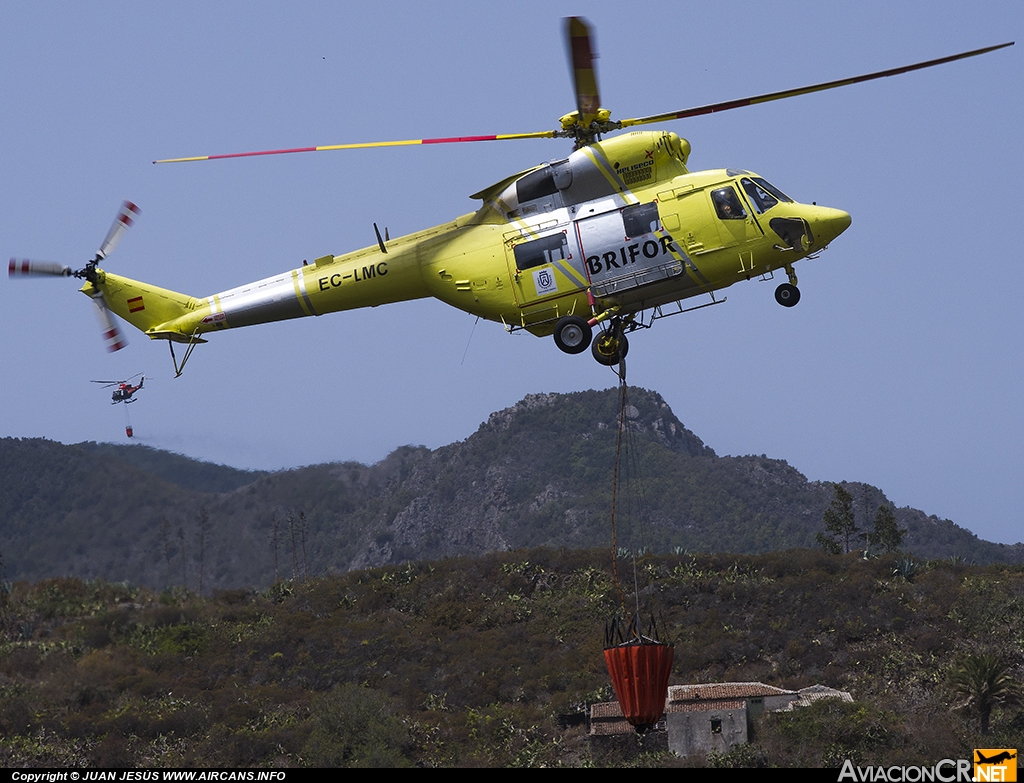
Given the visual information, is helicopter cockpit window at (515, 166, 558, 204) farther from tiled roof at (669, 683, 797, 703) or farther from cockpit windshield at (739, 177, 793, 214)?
tiled roof at (669, 683, 797, 703)

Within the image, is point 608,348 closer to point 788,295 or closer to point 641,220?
point 641,220

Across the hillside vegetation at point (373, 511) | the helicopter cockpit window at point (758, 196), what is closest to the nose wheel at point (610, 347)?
the helicopter cockpit window at point (758, 196)

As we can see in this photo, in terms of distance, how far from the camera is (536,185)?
25.3m

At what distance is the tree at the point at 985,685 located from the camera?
4447cm

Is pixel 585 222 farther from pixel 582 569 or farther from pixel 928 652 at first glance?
pixel 582 569

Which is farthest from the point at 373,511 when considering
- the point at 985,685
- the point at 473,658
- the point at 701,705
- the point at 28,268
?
the point at 28,268

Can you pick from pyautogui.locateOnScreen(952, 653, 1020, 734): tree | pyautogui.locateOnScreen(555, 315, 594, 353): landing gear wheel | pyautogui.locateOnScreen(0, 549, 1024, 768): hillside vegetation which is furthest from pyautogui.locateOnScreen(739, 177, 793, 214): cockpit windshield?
pyautogui.locateOnScreen(952, 653, 1020, 734): tree

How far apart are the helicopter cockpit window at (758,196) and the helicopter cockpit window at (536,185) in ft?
11.9

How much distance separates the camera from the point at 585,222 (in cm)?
2472

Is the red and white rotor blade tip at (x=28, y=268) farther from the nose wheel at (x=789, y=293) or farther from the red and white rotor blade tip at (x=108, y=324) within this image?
the nose wheel at (x=789, y=293)

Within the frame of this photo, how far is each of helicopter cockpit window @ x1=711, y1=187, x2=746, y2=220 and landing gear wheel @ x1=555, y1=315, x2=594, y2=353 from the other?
330 cm

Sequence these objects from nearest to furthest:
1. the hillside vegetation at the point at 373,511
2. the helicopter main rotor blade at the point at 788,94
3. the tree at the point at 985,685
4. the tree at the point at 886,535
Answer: the helicopter main rotor blade at the point at 788,94
the tree at the point at 985,685
the tree at the point at 886,535
the hillside vegetation at the point at 373,511

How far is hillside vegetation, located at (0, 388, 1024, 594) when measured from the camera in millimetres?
112188

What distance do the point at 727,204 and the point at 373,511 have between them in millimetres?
148860
